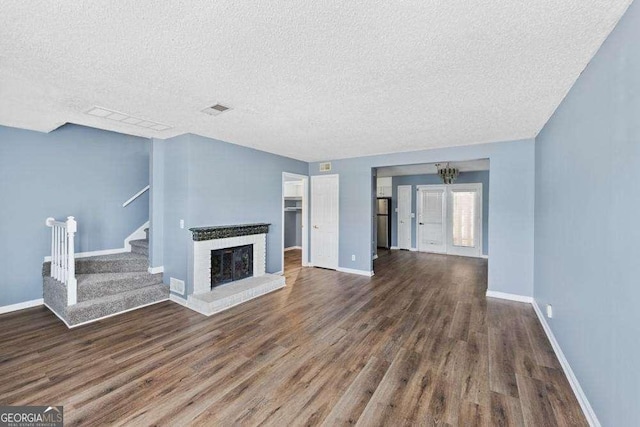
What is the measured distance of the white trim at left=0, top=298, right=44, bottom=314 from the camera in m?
3.45

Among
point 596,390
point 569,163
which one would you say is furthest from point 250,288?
point 569,163

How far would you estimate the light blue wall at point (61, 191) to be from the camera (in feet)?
11.6

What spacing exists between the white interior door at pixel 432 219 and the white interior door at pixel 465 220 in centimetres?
17

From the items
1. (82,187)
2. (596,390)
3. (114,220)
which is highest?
(82,187)

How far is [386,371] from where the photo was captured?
2303mm

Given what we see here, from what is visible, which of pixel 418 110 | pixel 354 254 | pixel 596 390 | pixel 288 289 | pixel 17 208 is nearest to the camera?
pixel 596 390

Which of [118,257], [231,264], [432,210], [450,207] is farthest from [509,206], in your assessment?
[118,257]

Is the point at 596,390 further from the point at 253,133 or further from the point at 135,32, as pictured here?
the point at 253,133

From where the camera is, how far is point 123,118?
322 centimetres

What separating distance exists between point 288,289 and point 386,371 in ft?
8.17

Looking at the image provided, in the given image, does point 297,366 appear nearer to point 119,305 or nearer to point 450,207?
point 119,305

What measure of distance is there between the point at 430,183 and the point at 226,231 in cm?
647

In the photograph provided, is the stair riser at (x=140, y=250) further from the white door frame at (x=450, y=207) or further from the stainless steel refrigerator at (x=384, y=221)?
the white door frame at (x=450, y=207)

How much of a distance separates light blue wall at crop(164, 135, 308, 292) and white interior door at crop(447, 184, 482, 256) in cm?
575
